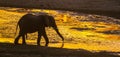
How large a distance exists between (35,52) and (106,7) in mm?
20539

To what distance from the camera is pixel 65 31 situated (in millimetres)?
23047

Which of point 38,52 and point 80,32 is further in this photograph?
point 80,32

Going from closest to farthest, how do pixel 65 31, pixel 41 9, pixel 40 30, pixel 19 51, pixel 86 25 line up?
1. pixel 19 51
2. pixel 40 30
3. pixel 65 31
4. pixel 86 25
5. pixel 41 9

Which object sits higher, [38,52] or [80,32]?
[38,52]

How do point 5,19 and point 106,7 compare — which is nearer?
point 5,19

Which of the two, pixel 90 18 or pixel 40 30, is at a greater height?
pixel 40 30

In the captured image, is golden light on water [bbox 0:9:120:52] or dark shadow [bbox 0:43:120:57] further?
golden light on water [bbox 0:9:120:52]

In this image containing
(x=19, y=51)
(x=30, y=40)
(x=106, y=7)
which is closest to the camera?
(x=19, y=51)

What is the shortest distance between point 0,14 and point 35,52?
14614 millimetres

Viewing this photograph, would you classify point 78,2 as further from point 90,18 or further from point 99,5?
point 90,18

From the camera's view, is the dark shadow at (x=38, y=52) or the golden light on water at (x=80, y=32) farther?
the golden light on water at (x=80, y=32)

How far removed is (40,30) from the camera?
16969 millimetres

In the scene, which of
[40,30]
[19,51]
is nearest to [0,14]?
[40,30]

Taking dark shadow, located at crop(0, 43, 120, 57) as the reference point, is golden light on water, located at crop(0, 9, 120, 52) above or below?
below
